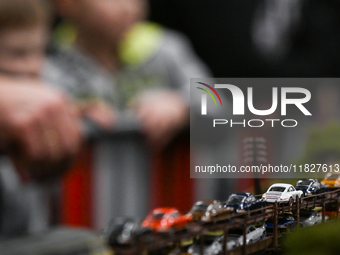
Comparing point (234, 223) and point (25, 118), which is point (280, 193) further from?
point (25, 118)

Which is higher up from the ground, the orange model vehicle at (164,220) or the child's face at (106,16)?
the child's face at (106,16)

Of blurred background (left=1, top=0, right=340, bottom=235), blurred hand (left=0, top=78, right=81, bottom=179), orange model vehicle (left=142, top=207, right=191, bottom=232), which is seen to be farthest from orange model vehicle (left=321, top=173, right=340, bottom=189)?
blurred hand (left=0, top=78, right=81, bottom=179)

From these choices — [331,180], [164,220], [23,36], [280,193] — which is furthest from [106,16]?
[331,180]

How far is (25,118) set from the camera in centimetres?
177

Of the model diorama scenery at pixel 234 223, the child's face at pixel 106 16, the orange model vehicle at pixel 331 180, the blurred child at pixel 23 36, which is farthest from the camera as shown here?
the orange model vehicle at pixel 331 180

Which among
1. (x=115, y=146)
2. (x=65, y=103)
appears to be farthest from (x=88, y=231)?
(x=65, y=103)

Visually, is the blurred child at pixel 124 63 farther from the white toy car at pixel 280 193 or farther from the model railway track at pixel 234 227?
the white toy car at pixel 280 193

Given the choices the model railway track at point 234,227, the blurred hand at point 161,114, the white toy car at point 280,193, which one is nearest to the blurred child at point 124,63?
the blurred hand at point 161,114

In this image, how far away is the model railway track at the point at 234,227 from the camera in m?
1.99

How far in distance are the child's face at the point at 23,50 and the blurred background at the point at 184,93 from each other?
0.07 metres

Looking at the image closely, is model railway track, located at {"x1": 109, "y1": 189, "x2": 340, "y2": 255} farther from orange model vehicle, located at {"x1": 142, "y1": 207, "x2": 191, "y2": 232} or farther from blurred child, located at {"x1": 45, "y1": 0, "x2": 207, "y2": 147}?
blurred child, located at {"x1": 45, "y1": 0, "x2": 207, "y2": 147}

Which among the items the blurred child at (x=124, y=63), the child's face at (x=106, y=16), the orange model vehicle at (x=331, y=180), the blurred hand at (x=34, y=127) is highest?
the child's face at (x=106, y=16)

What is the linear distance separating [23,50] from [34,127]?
0.32m

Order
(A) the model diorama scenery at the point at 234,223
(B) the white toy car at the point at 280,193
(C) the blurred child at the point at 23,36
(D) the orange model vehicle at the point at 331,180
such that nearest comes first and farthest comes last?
(C) the blurred child at the point at 23,36, (A) the model diorama scenery at the point at 234,223, (B) the white toy car at the point at 280,193, (D) the orange model vehicle at the point at 331,180
